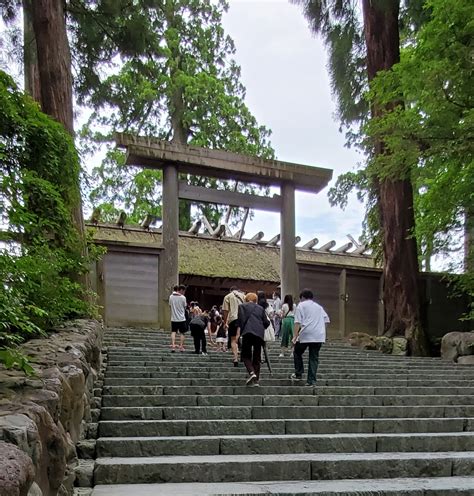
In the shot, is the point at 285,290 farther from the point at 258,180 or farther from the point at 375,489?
the point at 375,489

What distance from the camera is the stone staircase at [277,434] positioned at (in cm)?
427

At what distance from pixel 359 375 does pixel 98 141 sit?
17.8 m

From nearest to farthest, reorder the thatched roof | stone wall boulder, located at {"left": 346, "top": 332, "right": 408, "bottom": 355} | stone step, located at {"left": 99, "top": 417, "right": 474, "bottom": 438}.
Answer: stone step, located at {"left": 99, "top": 417, "right": 474, "bottom": 438} < stone wall boulder, located at {"left": 346, "top": 332, "right": 408, "bottom": 355} < the thatched roof

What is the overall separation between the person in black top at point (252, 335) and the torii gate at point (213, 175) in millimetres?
6496

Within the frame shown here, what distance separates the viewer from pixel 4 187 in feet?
12.3

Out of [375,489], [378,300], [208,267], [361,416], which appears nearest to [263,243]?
[208,267]

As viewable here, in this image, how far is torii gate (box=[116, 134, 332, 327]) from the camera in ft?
44.5

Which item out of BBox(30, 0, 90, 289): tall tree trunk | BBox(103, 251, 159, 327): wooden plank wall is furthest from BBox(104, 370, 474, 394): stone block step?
BBox(103, 251, 159, 327): wooden plank wall

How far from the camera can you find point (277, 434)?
550 cm

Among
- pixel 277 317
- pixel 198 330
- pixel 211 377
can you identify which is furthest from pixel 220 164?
pixel 211 377

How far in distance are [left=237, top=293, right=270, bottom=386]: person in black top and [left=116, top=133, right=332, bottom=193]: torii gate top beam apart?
7240 millimetres

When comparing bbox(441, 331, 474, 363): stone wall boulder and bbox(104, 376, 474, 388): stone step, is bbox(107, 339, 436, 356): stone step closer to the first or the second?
Result: bbox(441, 331, 474, 363): stone wall boulder

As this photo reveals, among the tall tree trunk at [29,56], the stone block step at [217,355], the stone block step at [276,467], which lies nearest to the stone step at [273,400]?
the stone block step at [276,467]

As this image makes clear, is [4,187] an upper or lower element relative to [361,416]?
upper
